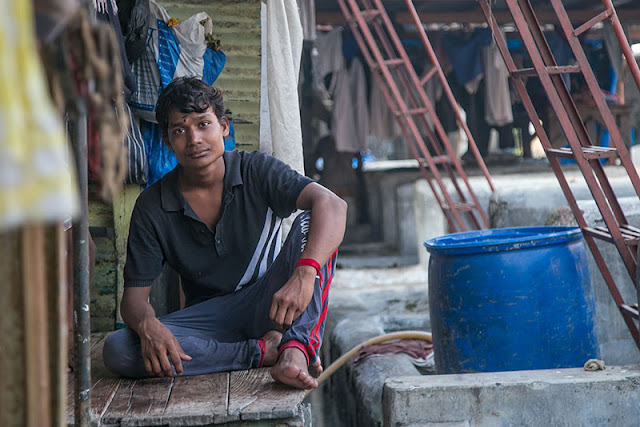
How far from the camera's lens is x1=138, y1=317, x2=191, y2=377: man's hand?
2.78 metres

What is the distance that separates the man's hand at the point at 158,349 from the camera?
2775mm

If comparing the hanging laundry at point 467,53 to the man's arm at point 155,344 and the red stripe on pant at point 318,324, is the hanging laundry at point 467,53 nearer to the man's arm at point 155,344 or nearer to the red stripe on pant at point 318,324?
the red stripe on pant at point 318,324

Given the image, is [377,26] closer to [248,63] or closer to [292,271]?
[248,63]

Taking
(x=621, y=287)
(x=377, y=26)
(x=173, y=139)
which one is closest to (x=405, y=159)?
(x=377, y=26)

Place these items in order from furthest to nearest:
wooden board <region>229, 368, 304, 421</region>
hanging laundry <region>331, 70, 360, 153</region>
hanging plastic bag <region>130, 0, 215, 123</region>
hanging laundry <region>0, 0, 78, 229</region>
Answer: hanging laundry <region>331, 70, 360, 153</region>
hanging plastic bag <region>130, 0, 215, 123</region>
wooden board <region>229, 368, 304, 421</region>
hanging laundry <region>0, 0, 78, 229</region>

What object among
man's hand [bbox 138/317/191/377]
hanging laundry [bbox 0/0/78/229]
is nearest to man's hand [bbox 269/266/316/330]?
man's hand [bbox 138/317/191/377]

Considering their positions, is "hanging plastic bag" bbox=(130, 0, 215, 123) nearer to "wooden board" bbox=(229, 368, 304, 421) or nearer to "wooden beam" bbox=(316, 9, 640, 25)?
"wooden board" bbox=(229, 368, 304, 421)

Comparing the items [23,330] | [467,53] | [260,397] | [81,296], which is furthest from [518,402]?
[467,53]

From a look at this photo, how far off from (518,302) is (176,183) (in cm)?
160

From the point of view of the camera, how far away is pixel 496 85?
35.6 ft

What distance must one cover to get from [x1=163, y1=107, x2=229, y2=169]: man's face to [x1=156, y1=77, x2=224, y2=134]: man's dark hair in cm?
3

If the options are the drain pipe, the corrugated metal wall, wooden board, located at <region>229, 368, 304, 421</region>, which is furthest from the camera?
the corrugated metal wall

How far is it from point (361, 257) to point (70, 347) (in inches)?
253

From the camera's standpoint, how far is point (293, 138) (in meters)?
4.19
